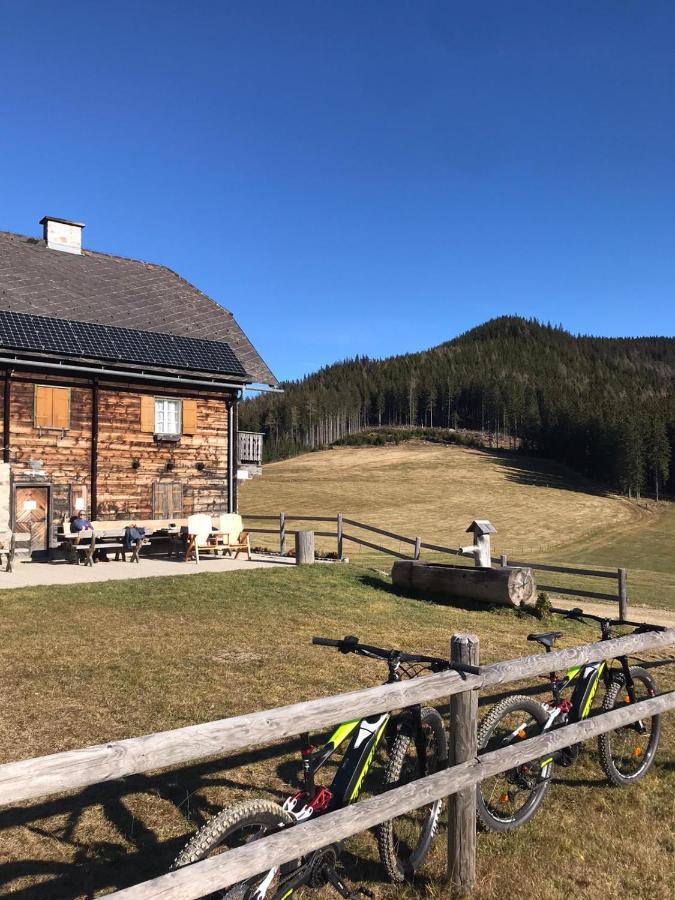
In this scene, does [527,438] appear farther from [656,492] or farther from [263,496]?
[263,496]

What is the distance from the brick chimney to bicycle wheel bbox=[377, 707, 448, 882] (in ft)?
79.5

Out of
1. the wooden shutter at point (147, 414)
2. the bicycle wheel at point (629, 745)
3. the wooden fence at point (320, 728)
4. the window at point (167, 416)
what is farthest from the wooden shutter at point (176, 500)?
the wooden fence at point (320, 728)

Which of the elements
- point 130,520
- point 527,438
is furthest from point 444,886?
point 527,438

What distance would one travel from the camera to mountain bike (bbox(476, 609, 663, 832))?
449 cm

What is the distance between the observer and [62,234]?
81.1 feet

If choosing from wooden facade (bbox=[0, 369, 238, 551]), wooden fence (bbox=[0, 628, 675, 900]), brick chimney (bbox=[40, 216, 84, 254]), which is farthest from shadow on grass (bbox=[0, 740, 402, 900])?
brick chimney (bbox=[40, 216, 84, 254])

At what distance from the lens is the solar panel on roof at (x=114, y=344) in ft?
60.2

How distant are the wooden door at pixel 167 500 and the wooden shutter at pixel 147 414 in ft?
5.55

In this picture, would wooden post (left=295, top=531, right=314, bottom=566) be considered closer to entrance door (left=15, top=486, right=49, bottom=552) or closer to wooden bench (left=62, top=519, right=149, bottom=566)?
wooden bench (left=62, top=519, right=149, bottom=566)

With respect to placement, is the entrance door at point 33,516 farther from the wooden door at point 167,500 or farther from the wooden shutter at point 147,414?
the wooden shutter at point 147,414

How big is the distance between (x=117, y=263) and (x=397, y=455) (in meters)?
69.2

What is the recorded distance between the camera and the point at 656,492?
74312mm

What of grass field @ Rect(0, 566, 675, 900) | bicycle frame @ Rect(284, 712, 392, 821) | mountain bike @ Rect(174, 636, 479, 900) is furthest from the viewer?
grass field @ Rect(0, 566, 675, 900)

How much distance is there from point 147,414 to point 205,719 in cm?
1540
